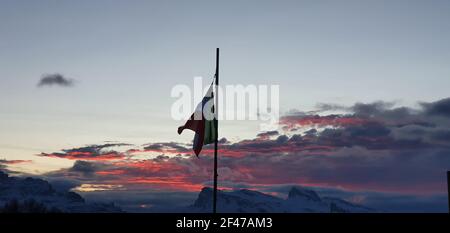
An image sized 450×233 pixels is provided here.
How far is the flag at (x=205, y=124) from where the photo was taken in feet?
117

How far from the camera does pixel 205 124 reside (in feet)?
118

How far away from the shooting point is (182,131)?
3719 centimetres

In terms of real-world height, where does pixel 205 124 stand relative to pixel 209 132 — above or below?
above

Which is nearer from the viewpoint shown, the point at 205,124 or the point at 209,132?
the point at 209,132

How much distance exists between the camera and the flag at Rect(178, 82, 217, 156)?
3578 cm
